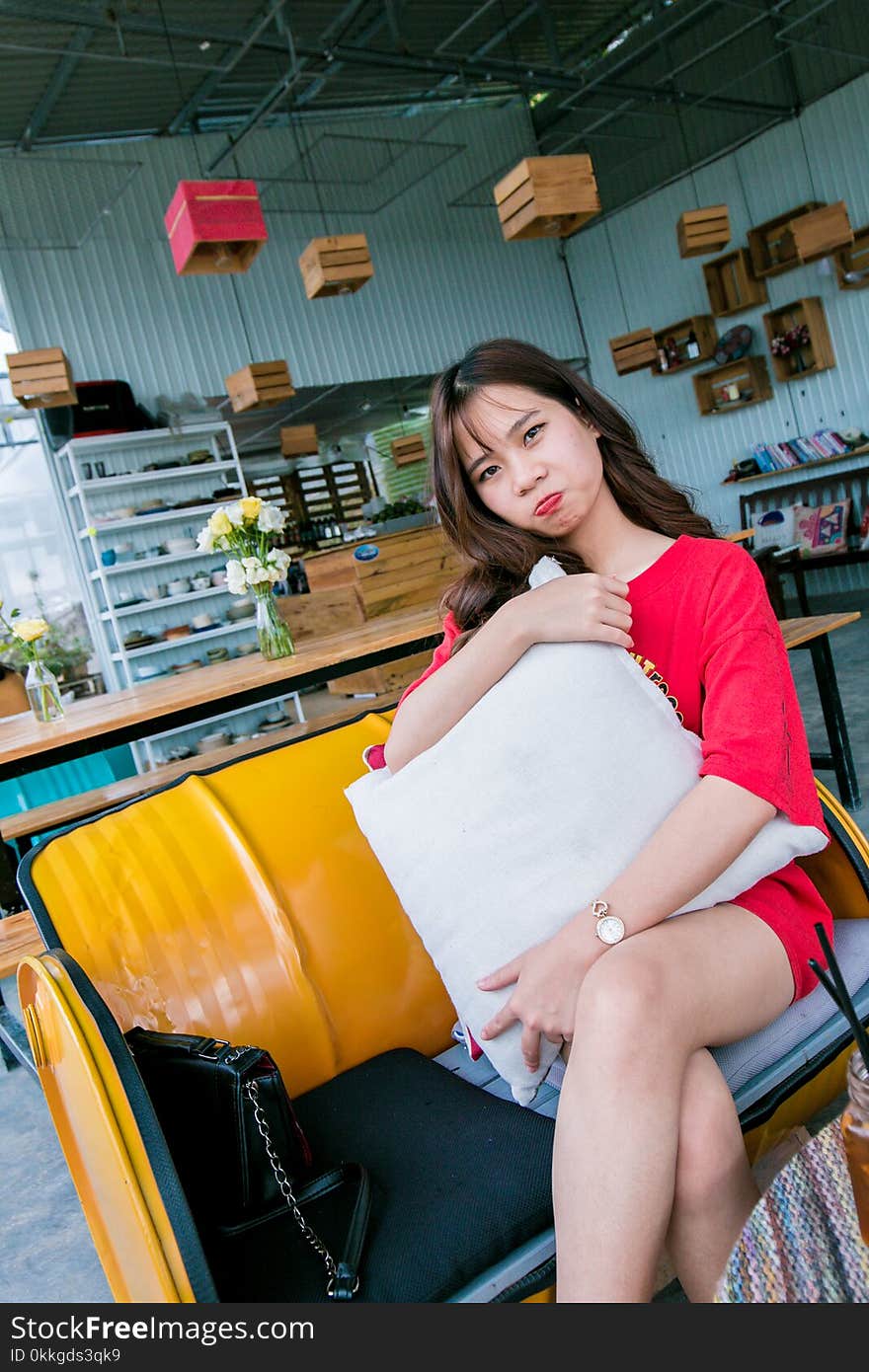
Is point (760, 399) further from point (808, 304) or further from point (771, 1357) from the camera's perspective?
point (771, 1357)

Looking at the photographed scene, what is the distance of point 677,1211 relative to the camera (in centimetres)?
99

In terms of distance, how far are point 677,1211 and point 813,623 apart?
8.70 ft

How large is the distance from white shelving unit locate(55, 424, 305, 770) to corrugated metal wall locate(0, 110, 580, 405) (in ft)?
2.78

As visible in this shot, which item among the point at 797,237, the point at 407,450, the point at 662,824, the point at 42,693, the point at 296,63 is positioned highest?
the point at 296,63

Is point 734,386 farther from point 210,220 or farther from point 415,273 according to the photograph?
point 210,220

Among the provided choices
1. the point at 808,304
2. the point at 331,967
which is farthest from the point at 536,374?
the point at 808,304

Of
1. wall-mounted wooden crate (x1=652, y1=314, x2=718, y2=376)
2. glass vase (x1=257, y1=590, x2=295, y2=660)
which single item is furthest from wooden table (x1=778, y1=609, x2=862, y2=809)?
wall-mounted wooden crate (x1=652, y1=314, x2=718, y2=376)

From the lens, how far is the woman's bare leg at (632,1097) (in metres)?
0.93

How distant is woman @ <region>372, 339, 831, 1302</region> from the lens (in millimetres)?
972

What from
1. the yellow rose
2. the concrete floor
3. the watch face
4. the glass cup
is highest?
the yellow rose

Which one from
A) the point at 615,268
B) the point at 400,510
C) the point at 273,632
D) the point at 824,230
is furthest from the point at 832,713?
the point at 615,268

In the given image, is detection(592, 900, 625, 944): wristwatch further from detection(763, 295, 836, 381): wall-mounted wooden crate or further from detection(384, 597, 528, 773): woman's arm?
detection(763, 295, 836, 381): wall-mounted wooden crate

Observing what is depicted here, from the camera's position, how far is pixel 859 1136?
2.45 ft

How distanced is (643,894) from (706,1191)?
12.0 inches
